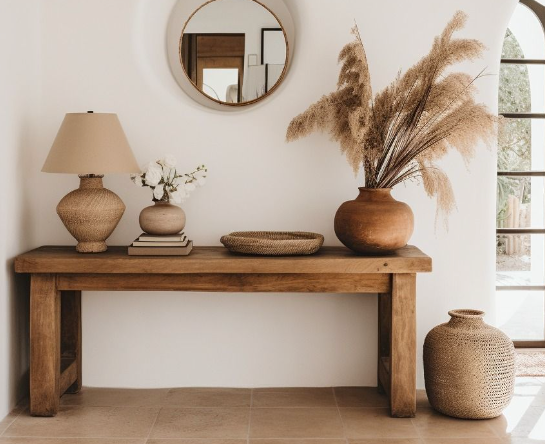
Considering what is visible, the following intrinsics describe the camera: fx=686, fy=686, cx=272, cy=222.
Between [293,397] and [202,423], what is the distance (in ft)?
1.73

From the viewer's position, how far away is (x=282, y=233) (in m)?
3.27

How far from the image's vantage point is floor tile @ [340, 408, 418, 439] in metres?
2.80

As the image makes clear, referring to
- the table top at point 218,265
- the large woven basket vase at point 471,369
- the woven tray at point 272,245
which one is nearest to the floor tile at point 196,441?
the table top at point 218,265

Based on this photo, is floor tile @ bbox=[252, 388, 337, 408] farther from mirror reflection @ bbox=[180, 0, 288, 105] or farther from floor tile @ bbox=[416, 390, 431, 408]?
mirror reflection @ bbox=[180, 0, 288, 105]

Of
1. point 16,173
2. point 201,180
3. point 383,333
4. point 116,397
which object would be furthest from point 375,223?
point 16,173

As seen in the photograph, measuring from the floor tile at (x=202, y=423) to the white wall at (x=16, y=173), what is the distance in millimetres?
694

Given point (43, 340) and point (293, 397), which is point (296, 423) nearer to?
point (293, 397)

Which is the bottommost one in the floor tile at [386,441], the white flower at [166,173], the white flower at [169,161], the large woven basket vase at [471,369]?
the floor tile at [386,441]

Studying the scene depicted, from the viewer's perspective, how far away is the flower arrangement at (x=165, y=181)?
3.05 meters

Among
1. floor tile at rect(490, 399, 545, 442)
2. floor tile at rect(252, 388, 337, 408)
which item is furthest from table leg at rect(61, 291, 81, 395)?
floor tile at rect(490, 399, 545, 442)

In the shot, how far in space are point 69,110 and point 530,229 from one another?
283 centimetres

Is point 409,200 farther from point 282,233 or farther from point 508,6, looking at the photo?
point 508,6

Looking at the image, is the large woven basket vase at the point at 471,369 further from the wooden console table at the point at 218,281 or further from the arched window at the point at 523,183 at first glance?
the arched window at the point at 523,183

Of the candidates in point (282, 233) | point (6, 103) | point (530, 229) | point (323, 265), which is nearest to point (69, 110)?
point (6, 103)
